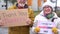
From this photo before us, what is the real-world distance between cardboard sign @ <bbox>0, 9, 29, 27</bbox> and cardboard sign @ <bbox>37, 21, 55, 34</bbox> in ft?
0.65

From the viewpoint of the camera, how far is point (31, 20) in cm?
167

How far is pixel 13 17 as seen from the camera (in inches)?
65.3

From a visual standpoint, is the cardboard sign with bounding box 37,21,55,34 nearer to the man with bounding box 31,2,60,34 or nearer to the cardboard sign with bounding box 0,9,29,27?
the man with bounding box 31,2,60,34

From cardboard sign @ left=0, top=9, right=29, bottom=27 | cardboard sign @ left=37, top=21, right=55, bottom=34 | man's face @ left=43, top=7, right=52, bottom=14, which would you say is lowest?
cardboard sign @ left=37, top=21, right=55, bottom=34

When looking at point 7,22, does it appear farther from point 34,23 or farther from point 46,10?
point 46,10

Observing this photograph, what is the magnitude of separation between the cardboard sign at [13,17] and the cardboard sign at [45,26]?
20 cm

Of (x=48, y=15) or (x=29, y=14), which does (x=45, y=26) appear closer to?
(x=48, y=15)

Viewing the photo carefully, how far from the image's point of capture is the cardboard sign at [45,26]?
5.04 feet

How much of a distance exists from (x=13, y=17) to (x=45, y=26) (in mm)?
381

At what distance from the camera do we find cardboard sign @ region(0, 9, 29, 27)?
5.35 ft

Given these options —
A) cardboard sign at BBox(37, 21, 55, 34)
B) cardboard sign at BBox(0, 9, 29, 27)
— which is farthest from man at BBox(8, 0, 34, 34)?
cardboard sign at BBox(37, 21, 55, 34)

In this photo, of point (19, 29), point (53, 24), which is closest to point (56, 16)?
point (53, 24)

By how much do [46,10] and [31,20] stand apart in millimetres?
222

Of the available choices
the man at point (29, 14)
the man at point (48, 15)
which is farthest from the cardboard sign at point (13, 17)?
the man at point (48, 15)
